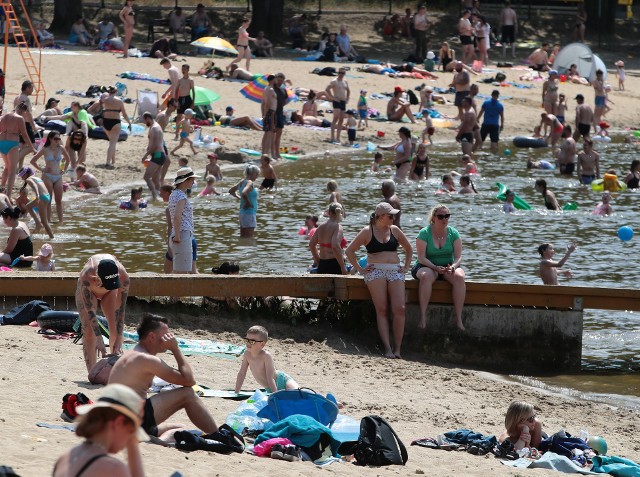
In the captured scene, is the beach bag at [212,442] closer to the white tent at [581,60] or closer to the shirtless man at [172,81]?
the shirtless man at [172,81]

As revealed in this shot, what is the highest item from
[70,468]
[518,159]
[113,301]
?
[70,468]

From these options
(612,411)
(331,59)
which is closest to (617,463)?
(612,411)

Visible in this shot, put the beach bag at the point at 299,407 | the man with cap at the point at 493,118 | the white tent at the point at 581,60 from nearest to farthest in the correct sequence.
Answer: the beach bag at the point at 299,407 → the man with cap at the point at 493,118 → the white tent at the point at 581,60

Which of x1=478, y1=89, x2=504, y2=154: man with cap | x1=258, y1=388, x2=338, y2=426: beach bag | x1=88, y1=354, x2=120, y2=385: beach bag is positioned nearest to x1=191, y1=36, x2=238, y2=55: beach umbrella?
x1=478, y1=89, x2=504, y2=154: man with cap

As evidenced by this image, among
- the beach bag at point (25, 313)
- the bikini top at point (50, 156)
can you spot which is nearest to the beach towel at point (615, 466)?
the beach bag at point (25, 313)

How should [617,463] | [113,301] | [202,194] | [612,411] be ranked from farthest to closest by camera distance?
[202,194] → [612,411] → [113,301] → [617,463]

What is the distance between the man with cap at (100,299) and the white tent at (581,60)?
3062 cm

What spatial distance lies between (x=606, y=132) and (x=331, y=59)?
8509 mm

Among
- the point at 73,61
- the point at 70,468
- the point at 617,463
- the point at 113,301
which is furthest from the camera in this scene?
the point at 73,61

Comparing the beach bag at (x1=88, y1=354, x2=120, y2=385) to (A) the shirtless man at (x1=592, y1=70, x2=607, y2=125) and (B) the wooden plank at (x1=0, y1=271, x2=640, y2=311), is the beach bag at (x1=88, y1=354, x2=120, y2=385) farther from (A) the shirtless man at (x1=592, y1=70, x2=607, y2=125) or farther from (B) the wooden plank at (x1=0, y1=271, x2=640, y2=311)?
(A) the shirtless man at (x1=592, y1=70, x2=607, y2=125)

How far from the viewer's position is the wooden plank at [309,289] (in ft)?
39.9

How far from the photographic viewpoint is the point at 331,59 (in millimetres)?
37094

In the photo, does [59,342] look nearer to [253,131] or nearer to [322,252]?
[322,252]

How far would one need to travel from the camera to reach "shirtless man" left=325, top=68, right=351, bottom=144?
28.6 m
